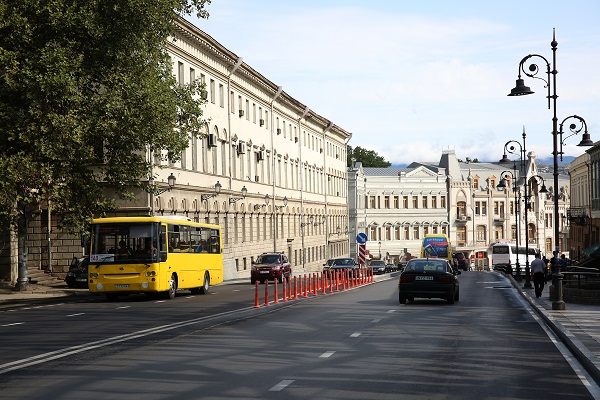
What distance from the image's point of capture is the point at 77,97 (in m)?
33.5

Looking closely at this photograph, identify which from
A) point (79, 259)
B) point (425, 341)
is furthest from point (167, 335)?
point (79, 259)

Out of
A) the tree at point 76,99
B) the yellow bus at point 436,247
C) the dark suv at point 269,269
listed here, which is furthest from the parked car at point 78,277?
the yellow bus at point 436,247

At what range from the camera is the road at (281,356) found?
11.8m

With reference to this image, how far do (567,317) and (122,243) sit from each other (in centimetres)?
1514

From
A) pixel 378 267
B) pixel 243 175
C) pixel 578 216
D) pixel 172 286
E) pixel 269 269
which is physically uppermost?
pixel 243 175

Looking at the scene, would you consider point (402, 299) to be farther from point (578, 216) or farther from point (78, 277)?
point (578, 216)

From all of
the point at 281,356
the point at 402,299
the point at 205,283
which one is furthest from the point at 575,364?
the point at 205,283

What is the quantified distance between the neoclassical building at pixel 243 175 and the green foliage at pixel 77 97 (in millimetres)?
3406

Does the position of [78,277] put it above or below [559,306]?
above

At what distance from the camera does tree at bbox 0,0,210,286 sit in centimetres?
3316

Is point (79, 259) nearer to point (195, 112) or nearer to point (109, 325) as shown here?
point (195, 112)

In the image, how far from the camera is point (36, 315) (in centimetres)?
2595

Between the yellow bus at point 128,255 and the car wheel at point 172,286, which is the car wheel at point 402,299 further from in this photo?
the car wheel at point 172,286

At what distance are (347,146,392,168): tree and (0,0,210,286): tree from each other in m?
116
